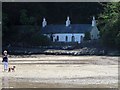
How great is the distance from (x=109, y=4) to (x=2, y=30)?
21.1 meters

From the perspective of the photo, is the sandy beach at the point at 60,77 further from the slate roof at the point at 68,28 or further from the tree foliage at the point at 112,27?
the slate roof at the point at 68,28

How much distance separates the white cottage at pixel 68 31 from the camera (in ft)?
342

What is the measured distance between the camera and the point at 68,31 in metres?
108

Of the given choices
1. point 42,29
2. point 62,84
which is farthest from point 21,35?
point 62,84

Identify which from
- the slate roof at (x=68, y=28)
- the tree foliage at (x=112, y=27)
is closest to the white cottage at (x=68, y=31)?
the slate roof at (x=68, y=28)

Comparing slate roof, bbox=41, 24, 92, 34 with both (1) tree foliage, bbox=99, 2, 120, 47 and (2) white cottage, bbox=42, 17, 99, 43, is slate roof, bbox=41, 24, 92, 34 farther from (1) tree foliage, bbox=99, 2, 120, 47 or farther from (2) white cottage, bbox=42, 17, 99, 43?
(1) tree foliage, bbox=99, 2, 120, 47

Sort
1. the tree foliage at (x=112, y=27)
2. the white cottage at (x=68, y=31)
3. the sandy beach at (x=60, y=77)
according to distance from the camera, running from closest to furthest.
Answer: the sandy beach at (x=60, y=77) → the tree foliage at (x=112, y=27) → the white cottage at (x=68, y=31)

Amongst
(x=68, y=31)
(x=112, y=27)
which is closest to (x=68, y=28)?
(x=68, y=31)

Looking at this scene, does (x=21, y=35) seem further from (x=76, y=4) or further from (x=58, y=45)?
(x=76, y=4)

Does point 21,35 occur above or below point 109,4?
below

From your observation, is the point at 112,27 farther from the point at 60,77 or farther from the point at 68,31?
the point at 60,77

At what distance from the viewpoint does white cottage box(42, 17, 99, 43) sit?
104 metres

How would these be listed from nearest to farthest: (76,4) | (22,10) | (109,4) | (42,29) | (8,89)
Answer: (8,89)
(109,4)
(22,10)
(42,29)
(76,4)

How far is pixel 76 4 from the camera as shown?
11275 centimetres
